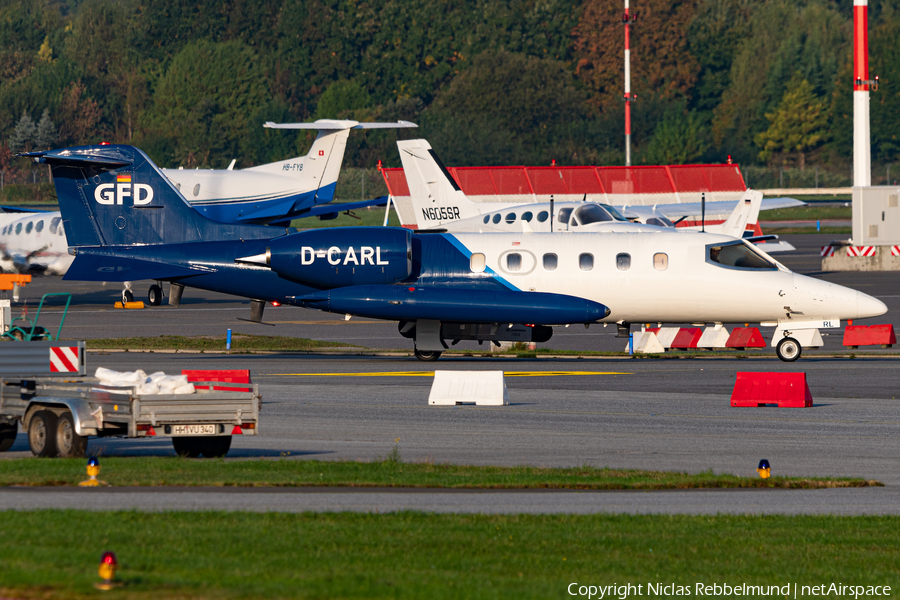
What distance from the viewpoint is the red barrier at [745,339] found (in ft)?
102

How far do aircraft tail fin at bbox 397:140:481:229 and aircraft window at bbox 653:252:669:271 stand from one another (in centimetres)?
1707

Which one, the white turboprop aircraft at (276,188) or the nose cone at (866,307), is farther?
the white turboprop aircraft at (276,188)

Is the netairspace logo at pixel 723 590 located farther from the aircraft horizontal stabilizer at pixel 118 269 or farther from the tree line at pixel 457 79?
the tree line at pixel 457 79

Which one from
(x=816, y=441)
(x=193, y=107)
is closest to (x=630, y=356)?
(x=816, y=441)

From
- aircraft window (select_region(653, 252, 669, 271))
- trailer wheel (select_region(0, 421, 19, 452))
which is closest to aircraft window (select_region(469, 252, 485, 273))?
aircraft window (select_region(653, 252, 669, 271))

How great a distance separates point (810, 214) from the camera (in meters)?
118

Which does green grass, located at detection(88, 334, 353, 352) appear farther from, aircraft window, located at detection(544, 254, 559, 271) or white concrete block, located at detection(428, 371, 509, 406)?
white concrete block, located at detection(428, 371, 509, 406)

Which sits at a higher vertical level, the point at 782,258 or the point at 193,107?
the point at 193,107

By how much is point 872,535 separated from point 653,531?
215 cm

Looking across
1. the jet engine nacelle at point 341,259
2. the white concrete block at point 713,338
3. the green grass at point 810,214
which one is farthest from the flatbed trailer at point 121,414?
the green grass at point 810,214

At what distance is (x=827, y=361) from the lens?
28.3 m

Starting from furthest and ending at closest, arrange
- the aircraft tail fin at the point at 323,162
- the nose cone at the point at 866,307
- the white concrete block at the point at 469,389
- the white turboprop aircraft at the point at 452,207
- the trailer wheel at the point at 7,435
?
the aircraft tail fin at the point at 323,162, the white turboprop aircraft at the point at 452,207, the nose cone at the point at 866,307, the white concrete block at the point at 469,389, the trailer wheel at the point at 7,435

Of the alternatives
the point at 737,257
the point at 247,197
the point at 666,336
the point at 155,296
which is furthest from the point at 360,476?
the point at 247,197

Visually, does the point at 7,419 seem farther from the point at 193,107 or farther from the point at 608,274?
the point at 193,107
